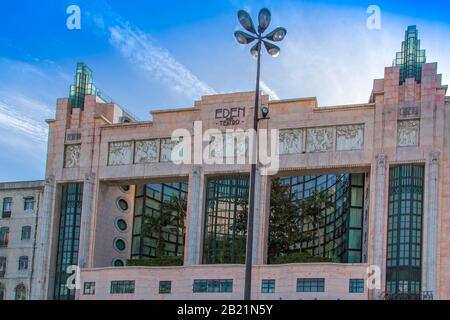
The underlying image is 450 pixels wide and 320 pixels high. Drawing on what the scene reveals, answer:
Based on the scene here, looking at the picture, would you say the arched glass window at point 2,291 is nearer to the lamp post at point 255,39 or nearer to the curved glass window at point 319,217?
the curved glass window at point 319,217

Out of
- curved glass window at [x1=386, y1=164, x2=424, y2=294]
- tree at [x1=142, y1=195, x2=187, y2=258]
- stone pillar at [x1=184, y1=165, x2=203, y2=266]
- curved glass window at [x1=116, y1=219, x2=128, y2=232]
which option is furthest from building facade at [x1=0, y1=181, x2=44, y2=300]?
curved glass window at [x1=386, y1=164, x2=424, y2=294]

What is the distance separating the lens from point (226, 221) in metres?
58.8

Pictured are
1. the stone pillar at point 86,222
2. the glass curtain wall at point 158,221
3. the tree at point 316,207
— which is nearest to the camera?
the stone pillar at point 86,222

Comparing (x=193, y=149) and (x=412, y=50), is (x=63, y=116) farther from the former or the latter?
(x=412, y=50)

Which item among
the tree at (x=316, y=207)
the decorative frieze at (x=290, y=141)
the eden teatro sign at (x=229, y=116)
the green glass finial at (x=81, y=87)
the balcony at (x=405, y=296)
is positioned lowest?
the balcony at (x=405, y=296)

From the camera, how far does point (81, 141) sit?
63312 mm

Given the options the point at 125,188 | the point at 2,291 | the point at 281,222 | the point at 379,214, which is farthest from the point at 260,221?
A: the point at 2,291

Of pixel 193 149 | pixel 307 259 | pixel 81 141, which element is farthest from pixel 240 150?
pixel 81 141

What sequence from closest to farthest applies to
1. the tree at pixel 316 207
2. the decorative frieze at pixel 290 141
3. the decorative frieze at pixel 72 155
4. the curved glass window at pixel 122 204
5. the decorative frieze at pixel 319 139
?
the decorative frieze at pixel 319 139
the decorative frieze at pixel 290 141
the decorative frieze at pixel 72 155
the curved glass window at pixel 122 204
the tree at pixel 316 207

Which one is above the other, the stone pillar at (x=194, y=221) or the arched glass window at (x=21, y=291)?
the stone pillar at (x=194, y=221)

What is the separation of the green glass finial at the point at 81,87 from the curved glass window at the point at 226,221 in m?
13.5

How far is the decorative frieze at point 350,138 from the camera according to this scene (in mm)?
55938

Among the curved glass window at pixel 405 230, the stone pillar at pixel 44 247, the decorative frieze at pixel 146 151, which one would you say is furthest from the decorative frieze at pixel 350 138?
the stone pillar at pixel 44 247

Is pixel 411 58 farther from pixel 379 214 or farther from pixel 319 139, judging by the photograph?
pixel 379 214
